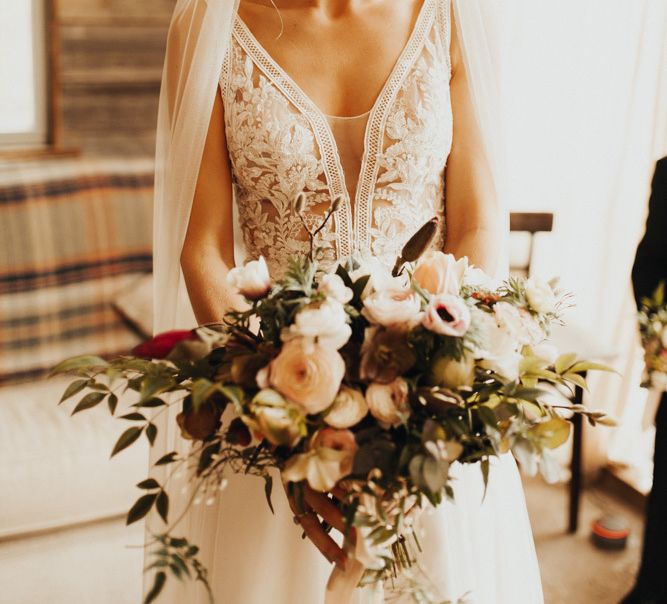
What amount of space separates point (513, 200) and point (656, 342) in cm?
136

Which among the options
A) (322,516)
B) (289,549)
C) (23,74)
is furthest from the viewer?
(23,74)

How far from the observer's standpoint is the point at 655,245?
7.52 ft

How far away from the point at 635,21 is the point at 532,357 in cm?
245

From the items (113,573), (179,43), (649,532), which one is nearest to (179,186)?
(179,43)

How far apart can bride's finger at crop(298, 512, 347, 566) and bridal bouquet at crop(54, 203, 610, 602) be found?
0.05 metres

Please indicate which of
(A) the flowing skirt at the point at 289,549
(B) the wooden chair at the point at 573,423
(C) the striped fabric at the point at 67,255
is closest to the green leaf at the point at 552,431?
(A) the flowing skirt at the point at 289,549

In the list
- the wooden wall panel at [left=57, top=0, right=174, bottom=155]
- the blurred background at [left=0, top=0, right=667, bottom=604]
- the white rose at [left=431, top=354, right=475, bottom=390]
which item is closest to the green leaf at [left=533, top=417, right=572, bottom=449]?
the white rose at [left=431, top=354, right=475, bottom=390]

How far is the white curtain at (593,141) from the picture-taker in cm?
306

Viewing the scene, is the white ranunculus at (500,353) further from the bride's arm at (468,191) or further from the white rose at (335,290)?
the bride's arm at (468,191)

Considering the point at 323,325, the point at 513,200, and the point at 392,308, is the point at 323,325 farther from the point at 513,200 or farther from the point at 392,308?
the point at 513,200

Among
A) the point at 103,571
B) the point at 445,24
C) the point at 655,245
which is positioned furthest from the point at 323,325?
the point at 103,571

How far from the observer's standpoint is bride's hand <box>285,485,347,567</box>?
1011 millimetres

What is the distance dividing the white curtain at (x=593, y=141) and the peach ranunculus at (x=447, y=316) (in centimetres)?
214

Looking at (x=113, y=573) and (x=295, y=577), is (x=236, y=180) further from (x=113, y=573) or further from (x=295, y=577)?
(x=113, y=573)
